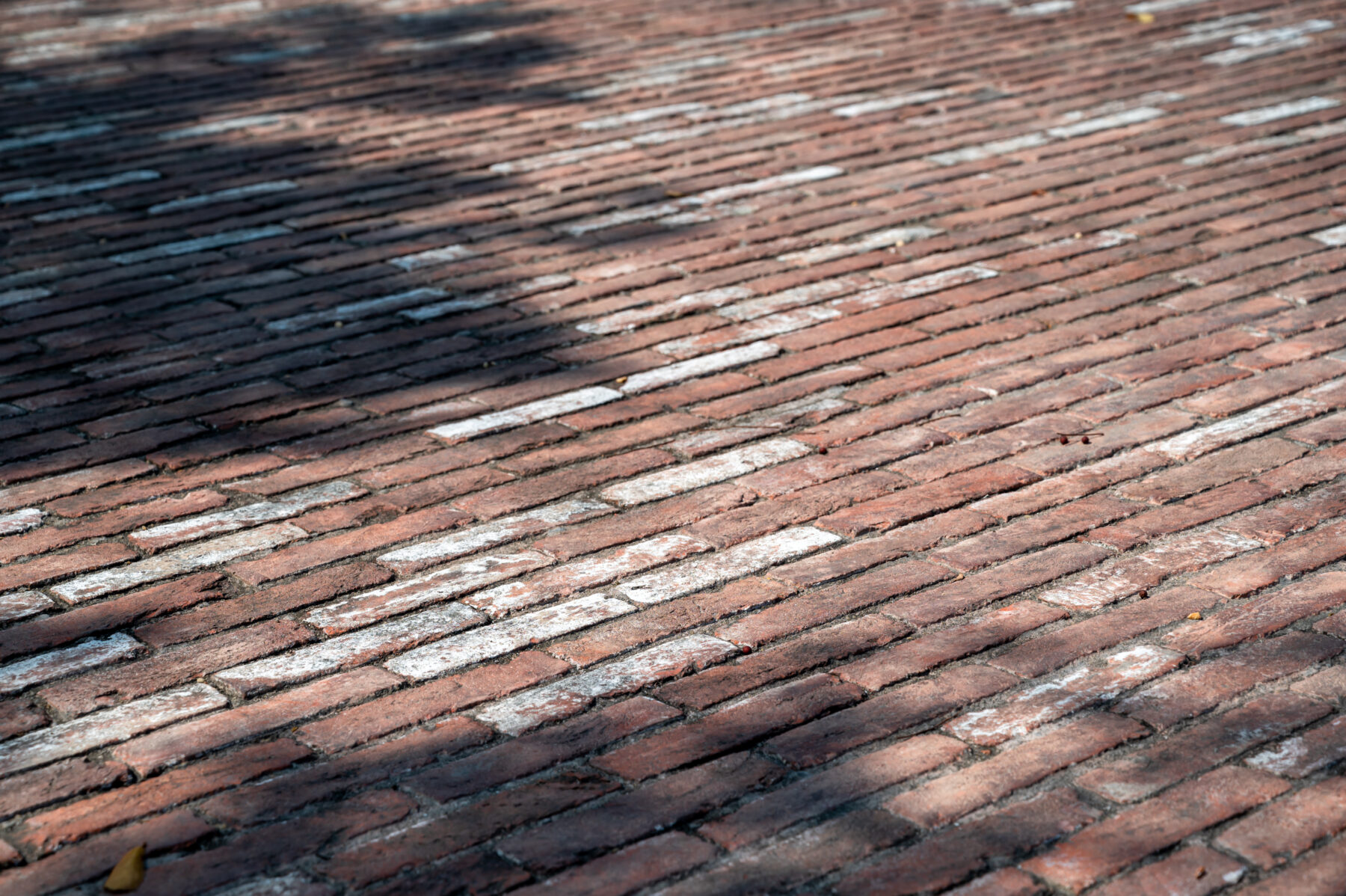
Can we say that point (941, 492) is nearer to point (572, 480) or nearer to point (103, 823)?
point (572, 480)

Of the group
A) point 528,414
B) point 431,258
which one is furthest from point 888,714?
point 431,258

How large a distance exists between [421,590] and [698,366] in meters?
1.21

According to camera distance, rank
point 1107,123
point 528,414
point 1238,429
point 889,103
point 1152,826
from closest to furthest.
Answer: point 1152,826 < point 1238,429 < point 528,414 < point 1107,123 < point 889,103

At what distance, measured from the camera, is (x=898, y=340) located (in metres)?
3.82

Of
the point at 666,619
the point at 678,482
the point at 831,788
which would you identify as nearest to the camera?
the point at 831,788

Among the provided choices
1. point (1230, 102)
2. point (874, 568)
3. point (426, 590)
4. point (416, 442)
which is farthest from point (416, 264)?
point (1230, 102)

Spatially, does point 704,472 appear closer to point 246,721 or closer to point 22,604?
point 246,721

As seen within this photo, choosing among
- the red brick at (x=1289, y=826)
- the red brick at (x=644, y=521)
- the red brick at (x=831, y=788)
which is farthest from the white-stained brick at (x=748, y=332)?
the red brick at (x=1289, y=826)

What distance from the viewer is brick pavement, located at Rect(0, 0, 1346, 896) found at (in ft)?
7.07

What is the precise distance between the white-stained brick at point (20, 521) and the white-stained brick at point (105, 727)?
2.44ft

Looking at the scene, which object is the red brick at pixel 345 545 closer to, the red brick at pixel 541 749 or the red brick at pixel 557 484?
the red brick at pixel 557 484

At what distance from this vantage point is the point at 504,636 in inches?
104

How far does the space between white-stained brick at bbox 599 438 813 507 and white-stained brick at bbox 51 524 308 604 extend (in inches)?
27.7

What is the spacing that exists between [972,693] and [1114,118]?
3.59 m
